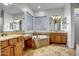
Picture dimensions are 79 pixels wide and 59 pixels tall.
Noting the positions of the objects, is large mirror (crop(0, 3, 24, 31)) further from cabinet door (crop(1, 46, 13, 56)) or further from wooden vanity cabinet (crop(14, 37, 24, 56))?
cabinet door (crop(1, 46, 13, 56))

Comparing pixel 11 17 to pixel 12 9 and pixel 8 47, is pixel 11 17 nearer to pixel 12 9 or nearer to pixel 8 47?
pixel 12 9

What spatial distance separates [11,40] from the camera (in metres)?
2.47

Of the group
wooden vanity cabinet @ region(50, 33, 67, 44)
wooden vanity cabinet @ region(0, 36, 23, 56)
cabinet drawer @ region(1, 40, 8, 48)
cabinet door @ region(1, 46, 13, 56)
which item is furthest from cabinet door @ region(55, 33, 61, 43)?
→ cabinet drawer @ region(1, 40, 8, 48)

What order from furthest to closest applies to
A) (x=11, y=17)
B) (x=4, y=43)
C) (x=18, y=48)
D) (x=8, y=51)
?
→ (x=11, y=17), (x=18, y=48), (x=8, y=51), (x=4, y=43)

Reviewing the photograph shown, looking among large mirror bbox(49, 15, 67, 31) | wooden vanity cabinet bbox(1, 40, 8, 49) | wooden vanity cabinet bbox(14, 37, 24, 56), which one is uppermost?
large mirror bbox(49, 15, 67, 31)

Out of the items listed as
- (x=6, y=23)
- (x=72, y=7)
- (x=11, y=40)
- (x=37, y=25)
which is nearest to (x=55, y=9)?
(x=72, y=7)

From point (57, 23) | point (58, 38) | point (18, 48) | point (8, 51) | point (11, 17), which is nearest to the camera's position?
point (8, 51)

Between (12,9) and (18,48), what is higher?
(12,9)

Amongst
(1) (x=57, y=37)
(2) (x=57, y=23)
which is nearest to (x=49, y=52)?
(1) (x=57, y=37)

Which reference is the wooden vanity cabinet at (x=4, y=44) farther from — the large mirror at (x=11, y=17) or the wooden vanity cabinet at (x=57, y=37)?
the wooden vanity cabinet at (x=57, y=37)

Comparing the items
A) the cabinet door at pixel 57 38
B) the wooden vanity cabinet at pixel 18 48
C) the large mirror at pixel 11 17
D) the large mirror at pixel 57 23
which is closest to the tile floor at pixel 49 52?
the wooden vanity cabinet at pixel 18 48

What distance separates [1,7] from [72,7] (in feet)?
8.81

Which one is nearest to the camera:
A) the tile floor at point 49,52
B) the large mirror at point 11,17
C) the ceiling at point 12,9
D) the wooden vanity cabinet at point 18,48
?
the wooden vanity cabinet at point 18,48

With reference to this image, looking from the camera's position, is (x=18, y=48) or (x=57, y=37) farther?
(x=57, y=37)
